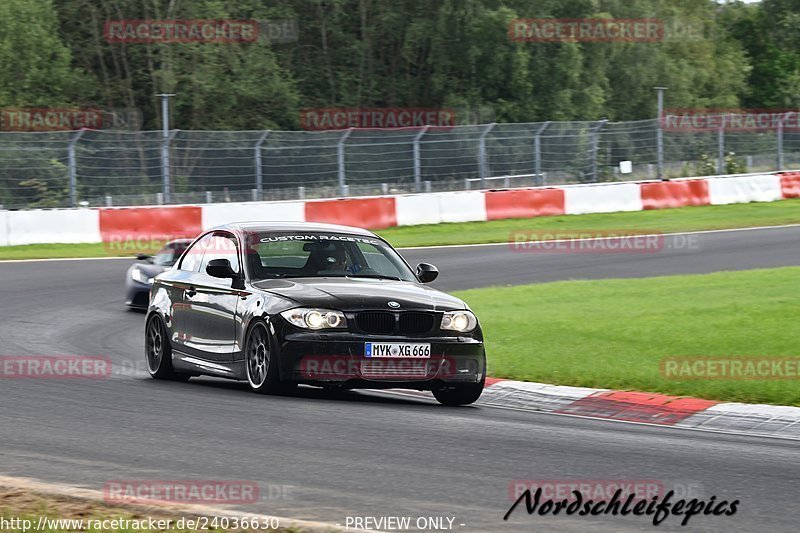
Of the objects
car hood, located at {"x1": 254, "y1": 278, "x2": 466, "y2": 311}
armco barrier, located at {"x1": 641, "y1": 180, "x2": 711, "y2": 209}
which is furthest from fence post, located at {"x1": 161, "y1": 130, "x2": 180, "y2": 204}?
car hood, located at {"x1": 254, "y1": 278, "x2": 466, "y2": 311}

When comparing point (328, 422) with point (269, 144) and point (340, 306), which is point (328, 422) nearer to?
point (340, 306)

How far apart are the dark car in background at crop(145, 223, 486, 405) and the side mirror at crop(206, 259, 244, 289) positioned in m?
0.01

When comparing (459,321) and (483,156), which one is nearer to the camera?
(459,321)

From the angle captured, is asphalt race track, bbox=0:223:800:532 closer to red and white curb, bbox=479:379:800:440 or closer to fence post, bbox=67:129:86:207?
red and white curb, bbox=479:379:800:440

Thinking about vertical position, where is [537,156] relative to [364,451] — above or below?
above

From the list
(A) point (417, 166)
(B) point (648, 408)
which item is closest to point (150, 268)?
(B) point (648, 408)

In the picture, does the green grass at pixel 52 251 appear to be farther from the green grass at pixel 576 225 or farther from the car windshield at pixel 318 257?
the car windshield at pixel 318 257

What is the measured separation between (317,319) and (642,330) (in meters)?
4.65

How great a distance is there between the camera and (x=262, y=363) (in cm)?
1073

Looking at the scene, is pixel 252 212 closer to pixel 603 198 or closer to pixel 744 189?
pixel 603 198

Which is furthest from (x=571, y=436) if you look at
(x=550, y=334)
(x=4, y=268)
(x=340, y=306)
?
(x=4, y=268)

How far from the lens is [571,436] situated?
29.4 ft

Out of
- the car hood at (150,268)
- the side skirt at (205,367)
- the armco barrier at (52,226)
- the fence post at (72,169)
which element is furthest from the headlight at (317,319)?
the fence post at (72,169)

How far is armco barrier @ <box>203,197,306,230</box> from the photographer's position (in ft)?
93.2
